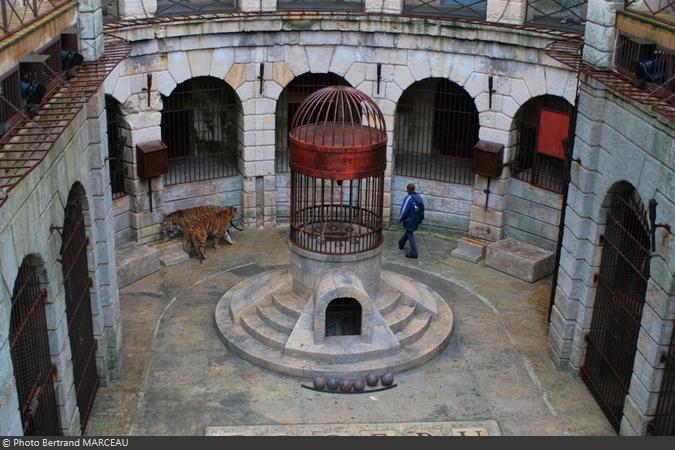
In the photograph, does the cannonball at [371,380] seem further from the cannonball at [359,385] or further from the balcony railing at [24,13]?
the balcony railing at [24,13]

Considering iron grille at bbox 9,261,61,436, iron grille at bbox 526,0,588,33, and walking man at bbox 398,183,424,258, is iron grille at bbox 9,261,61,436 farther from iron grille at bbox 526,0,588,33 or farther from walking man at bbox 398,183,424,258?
iron grille at bbox 526,0,588,33

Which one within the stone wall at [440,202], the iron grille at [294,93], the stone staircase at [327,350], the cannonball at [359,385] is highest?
the iron grille at [294,93]

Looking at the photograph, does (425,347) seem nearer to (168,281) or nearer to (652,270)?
(652,270)

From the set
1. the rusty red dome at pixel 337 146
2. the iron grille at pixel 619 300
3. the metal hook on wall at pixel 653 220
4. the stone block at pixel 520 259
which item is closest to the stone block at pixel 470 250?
the stone block at pixel 520 259

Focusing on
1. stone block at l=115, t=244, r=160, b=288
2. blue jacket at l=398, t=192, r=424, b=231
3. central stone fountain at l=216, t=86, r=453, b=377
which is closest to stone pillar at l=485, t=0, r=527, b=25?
blue jacket at l=398, t=192, r=424, b=231

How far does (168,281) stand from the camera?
72.0ft

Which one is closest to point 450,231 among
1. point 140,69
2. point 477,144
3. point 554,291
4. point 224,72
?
point 477,144

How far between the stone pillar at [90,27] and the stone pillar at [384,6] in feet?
30.7

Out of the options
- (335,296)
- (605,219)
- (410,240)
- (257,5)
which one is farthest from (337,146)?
(257,5)

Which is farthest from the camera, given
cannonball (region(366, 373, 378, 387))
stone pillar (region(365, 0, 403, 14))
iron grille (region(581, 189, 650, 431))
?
stone pillar (region(365, 0, 403, 14))

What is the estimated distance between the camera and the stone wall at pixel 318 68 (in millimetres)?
22359

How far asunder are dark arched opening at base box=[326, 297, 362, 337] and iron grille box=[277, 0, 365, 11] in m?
9.06

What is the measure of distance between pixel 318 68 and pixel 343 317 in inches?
322

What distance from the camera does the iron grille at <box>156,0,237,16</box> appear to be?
76.2 feet
